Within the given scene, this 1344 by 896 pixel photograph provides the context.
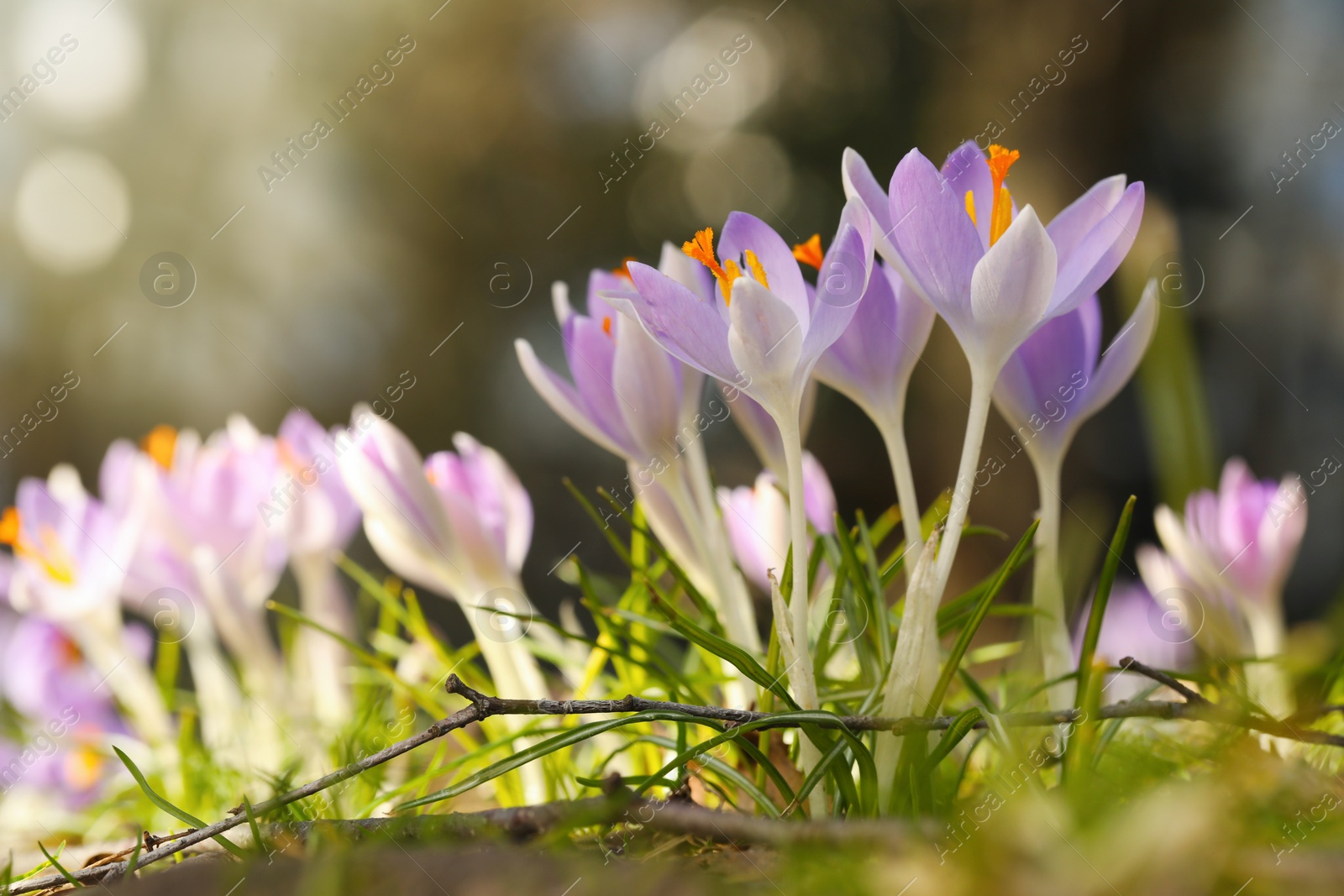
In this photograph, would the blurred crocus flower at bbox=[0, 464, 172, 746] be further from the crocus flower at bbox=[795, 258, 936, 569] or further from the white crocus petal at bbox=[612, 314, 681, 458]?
the crocus flower at bbox=[795, 258, 936, 569]

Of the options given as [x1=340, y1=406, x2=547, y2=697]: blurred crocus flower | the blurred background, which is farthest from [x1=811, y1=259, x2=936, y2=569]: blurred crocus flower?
the blurred background

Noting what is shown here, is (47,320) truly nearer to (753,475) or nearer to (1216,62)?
(753,475)

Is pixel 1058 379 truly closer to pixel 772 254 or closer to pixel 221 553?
pixel 772 254

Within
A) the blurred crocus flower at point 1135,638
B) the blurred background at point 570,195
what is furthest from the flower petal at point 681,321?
the blurred background at point 570,195

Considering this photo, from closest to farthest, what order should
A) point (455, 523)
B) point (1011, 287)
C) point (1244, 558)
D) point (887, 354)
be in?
point (1011, 287) < point (887, 354) < point (455, 523) < point (1244, 558)

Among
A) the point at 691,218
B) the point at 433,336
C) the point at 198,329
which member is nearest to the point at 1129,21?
the point at 691,218

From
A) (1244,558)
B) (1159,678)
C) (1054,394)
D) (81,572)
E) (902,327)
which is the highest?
(81,572)

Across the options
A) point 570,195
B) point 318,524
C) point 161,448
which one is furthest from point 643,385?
point 570,195
